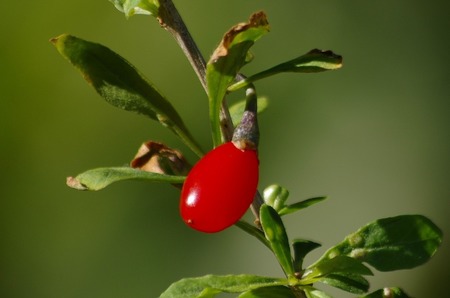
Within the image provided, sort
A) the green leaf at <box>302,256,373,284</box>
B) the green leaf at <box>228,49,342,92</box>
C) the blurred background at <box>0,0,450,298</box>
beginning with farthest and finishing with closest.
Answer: the blurred background at <box>0,0,450,298</box> → the green leaf at <box>228,49,342,92</box> → the green leaf at <box>302,256,373,284</box>

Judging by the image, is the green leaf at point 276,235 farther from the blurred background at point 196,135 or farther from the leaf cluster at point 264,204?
the blurred background at point 196,135

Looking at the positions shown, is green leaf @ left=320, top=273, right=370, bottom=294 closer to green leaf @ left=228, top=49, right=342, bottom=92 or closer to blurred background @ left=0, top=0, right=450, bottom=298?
green leaf @ left=228, top=49, right=342, bottom=92

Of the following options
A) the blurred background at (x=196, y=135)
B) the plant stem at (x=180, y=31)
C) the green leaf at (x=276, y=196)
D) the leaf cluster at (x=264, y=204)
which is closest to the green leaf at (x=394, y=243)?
the leaf cluster at (x=264, y=204)

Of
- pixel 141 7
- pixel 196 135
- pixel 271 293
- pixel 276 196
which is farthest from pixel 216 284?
pixel 196 135

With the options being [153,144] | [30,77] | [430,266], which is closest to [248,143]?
[153,144]

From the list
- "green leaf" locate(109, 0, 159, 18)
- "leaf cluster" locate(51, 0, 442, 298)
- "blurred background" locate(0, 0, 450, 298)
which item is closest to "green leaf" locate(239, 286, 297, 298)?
"leaf cluster" locate(51, 0, 442, 298)

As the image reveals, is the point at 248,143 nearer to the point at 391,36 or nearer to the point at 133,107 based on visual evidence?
the point at 133,107

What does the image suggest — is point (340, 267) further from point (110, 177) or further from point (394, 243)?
point (110, 177)
